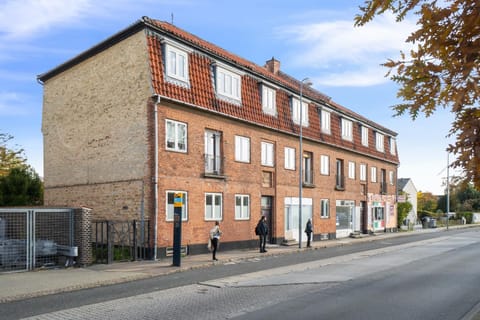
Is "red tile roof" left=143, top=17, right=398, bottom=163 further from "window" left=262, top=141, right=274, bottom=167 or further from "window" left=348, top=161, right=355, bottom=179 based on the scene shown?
"window" left=348, top=161, right=355, bottom=179

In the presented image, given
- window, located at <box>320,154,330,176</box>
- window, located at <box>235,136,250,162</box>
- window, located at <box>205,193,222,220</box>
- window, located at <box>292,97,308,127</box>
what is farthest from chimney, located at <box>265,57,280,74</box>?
window, located at <box>205,193,222,220</box>

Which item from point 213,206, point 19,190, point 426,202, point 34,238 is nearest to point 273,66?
point 213,206

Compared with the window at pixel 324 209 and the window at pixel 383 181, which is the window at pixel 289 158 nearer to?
the window at pixel 324 209

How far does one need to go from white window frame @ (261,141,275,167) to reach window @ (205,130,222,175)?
3.67 metres

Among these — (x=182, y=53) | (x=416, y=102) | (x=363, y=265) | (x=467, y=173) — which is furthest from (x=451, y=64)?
(x=182, y=53)

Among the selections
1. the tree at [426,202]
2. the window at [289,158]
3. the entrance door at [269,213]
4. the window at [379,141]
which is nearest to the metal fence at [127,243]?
the entrance door at [269,213]

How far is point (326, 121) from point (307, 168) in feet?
13.0

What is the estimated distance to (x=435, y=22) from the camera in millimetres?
3785

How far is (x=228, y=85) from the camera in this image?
22.4 meters

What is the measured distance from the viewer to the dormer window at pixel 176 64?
19.3 meters

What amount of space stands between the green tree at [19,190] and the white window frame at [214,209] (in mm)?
14497

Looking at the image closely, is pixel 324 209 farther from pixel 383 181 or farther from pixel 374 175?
pixel 383 181

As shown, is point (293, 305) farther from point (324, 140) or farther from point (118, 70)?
point (324, 140)

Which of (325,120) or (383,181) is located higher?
(325,120)
